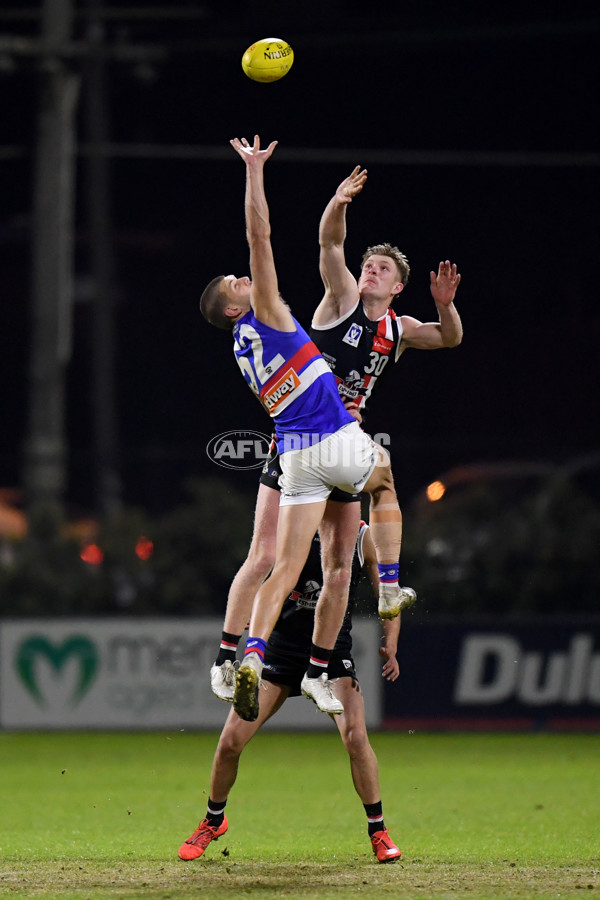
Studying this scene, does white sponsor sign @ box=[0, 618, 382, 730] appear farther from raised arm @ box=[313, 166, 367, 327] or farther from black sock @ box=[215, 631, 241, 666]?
raised arm @ box=[313, 166, 367, 327]

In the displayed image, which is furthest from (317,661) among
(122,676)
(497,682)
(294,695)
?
(497,682)

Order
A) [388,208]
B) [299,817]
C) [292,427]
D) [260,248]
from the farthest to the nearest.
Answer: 1. [388,208]
2. [299,817]
3. [292,427]
4. [260,248]

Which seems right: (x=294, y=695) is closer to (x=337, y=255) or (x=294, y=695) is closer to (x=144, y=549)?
(x=337, y=255)

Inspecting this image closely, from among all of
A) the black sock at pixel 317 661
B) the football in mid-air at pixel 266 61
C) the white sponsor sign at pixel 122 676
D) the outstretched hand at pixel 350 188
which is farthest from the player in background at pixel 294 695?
the white sponsor sign at pixel 122 676

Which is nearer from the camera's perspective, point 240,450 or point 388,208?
point 240,450

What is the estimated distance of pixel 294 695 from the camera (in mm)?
8688

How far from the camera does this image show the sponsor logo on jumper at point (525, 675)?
16.0 meters

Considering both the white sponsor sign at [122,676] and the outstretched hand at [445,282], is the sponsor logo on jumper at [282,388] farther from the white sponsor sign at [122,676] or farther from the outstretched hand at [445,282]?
the white sponsor sign at [122,676]

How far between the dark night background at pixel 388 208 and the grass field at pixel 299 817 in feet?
33.7

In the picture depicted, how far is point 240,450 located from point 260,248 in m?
2.20

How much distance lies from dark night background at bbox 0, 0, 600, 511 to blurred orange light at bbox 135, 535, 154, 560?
741cm

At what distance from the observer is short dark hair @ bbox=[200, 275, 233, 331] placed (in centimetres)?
809

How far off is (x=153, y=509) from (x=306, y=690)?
13107 millimetres

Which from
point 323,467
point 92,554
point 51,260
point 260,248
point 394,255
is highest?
point 51,260
